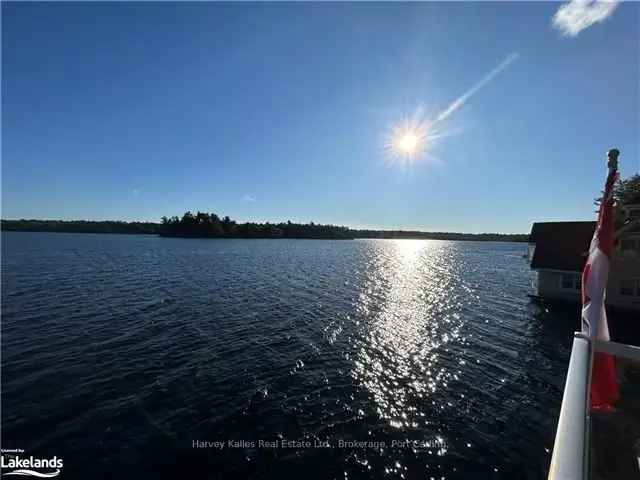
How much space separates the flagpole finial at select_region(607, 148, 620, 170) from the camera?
15.6 feet

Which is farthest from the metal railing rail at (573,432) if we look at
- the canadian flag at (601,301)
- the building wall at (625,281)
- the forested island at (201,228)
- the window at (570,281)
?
the forested island at (201,228)

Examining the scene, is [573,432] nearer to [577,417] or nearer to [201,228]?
[577,417]

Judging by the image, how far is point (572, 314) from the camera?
22.4 meters

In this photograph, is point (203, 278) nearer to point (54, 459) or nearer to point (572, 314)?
point (54, 459)

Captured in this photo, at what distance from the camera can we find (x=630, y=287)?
22.6 metres

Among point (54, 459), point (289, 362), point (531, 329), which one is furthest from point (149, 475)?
point (531, 329)

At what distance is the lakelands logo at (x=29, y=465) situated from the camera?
7.55 meters

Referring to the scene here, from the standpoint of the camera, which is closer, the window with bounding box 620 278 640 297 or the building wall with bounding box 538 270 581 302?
the window with bounding box 620 278 640 297

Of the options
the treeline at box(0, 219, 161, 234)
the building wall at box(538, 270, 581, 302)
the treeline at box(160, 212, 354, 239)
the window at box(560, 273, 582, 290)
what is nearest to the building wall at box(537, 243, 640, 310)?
the building wall at box(538, 270, 581, 302)

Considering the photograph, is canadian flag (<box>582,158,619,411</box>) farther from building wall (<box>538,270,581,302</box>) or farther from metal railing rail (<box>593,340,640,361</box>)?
building wall (<box>538,270,581,302</box>)

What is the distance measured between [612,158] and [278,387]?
12196 millimetres

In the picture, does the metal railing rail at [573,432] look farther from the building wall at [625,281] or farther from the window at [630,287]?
the window at [630,287]

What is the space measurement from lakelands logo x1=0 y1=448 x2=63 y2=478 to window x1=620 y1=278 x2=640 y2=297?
118ft

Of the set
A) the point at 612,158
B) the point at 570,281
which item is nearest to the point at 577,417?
the point at 612,158
